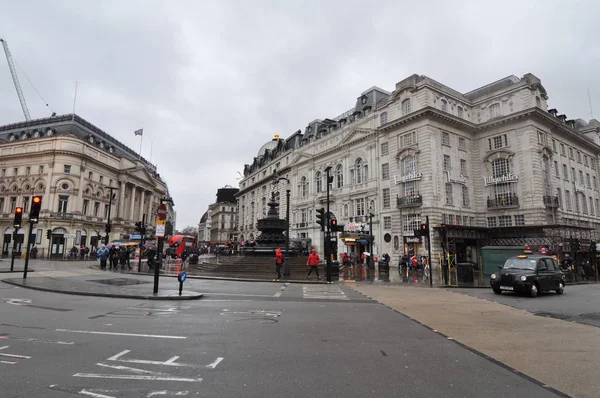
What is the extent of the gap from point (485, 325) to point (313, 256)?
48.3 feet

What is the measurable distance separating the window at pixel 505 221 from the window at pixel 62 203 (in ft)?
218

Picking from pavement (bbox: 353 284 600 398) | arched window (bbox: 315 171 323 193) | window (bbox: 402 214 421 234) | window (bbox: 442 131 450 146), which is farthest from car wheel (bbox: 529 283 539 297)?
arched window (bbox: 315 171 323 193)

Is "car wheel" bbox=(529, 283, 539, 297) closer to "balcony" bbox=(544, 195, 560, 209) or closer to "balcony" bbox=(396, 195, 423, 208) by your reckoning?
"balcony" bbox=(396, 195, 423, 208)

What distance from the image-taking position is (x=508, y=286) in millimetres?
15555

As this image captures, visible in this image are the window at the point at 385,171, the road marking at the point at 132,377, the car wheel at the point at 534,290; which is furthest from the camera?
the window at the point at 385,171

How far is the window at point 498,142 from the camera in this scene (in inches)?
1576

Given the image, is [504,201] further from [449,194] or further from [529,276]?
[529,276]

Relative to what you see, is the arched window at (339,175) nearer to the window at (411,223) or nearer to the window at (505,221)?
the window at (411,223)

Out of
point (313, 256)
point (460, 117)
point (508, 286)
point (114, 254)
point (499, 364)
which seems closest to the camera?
point (499, 364)

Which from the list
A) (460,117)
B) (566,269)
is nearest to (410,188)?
(460,117)

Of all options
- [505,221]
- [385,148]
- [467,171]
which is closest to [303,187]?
[385,148]

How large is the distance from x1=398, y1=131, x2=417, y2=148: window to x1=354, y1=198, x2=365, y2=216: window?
30.2 feet

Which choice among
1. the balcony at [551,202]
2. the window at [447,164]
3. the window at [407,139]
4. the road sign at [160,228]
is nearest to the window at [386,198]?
the window at [407,139]

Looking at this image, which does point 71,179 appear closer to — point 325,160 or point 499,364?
point 325,160
